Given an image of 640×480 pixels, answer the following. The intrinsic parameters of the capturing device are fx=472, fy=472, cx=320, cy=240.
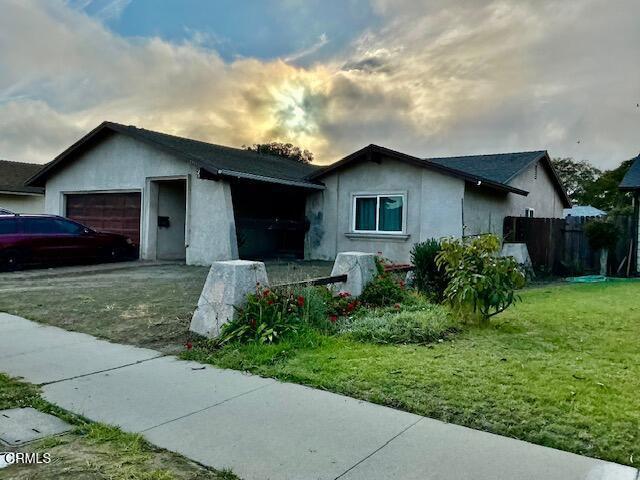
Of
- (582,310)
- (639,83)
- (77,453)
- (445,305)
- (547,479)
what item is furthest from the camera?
(639,83)

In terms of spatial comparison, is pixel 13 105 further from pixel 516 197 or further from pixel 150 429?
pixel 516 197

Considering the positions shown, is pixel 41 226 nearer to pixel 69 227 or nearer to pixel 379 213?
pixel 69 227

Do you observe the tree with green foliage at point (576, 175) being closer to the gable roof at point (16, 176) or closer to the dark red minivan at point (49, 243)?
the dark red minivan at point (49, 243)

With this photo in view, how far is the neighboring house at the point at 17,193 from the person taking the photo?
2481 cm

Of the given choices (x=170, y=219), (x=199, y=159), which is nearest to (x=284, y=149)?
A: (x=170, y=219)

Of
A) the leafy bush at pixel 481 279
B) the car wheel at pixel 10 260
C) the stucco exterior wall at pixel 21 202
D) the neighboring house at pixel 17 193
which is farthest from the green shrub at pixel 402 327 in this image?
the stucco exterior wall at pixel 21 202

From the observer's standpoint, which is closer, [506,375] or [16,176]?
[506,375]

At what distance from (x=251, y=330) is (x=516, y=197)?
13917mm

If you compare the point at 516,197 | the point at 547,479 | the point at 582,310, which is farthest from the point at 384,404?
the point at 516,197

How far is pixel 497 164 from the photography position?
17.8 meters

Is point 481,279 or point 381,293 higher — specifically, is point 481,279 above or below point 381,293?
above

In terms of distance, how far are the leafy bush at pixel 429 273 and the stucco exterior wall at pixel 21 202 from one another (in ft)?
80.0

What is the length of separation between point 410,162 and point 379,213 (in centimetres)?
195

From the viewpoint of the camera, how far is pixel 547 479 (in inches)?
104
